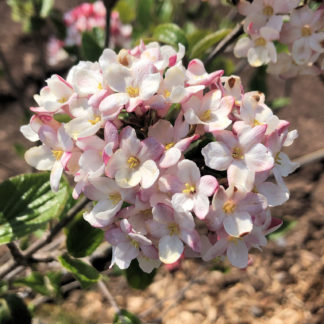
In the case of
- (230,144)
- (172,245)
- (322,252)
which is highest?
(230,144)

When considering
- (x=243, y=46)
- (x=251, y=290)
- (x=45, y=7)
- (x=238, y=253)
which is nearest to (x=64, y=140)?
(x=238, y=253)

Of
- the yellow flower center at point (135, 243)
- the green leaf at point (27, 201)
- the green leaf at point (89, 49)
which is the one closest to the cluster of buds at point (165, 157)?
the yellow flower center at point (135, 243)

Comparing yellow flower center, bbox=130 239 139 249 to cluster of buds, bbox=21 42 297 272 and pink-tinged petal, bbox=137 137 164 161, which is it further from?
pink-tinged petal, bbox=137 137 164 161

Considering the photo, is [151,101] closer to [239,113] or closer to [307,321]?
[239,113]

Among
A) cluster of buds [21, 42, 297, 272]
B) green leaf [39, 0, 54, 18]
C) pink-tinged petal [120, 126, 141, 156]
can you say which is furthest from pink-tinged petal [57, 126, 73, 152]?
green leaf [39, 0, 54, 18]

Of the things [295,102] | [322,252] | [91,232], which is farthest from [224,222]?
[295,102]

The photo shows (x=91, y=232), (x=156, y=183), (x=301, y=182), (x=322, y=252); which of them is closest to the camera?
(x=156, y=183)

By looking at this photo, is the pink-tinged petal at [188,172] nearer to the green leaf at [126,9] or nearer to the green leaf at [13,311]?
the green leaf at [13,311]

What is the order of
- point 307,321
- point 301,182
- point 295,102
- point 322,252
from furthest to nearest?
1. point 295,102
2. point 301,182
3. point 322,252
4. point 307,321
